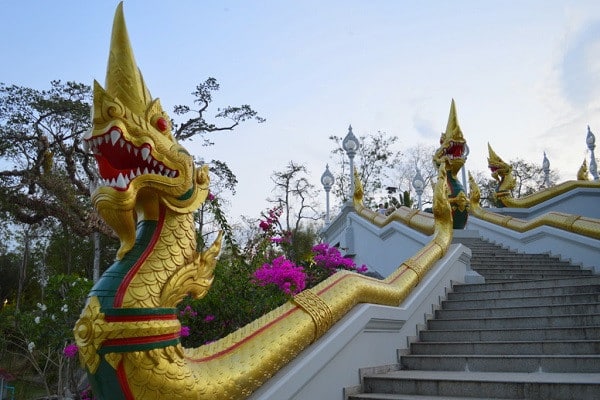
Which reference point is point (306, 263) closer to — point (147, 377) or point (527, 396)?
point (527, 396)

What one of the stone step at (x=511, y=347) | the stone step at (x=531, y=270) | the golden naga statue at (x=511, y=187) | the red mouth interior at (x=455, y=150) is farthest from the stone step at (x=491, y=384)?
the golden naga statue at (x=511, y=187)

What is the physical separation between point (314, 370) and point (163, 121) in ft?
6.19

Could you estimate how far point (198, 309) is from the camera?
4.99 m

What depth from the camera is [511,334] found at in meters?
4.96

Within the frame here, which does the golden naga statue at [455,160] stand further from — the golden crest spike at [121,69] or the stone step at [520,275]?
the golden crest spike at [121,69]

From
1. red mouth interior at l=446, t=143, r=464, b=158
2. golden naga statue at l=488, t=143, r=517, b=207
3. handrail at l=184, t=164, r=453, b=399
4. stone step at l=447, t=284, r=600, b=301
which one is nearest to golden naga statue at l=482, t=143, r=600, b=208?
golden naga statue at l=488, t=143, r=517, b=207

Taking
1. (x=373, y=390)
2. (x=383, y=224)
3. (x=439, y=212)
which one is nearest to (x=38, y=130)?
(x=383, y=224)

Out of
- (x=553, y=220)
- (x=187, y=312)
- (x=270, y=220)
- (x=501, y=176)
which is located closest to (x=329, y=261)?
(x=270, y=220)

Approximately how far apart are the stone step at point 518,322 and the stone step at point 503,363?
0.90 m

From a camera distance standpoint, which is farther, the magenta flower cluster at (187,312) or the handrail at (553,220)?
the handrail at (553,220)

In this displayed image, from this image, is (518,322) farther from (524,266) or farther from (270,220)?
(524,266)

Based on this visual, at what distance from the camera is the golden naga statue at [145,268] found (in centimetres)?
235

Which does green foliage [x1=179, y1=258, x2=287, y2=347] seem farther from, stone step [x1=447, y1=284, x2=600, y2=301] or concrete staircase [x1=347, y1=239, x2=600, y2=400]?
stone step [x1=447, y1=284, x2=600, y2=301]

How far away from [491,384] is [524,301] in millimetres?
2534
